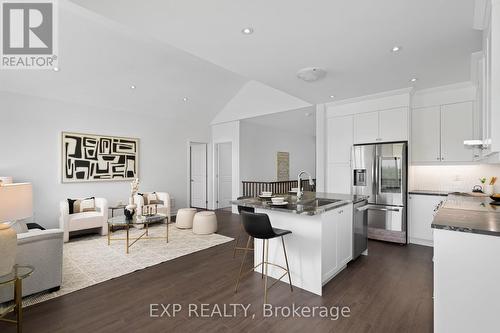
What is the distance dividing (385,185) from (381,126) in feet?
3.57

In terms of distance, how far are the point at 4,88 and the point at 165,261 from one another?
170 inches

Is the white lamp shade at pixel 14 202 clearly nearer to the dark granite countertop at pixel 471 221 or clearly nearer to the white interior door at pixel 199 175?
the dark granite countertop at pixel 471 221

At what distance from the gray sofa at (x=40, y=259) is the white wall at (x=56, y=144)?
285 centimetres

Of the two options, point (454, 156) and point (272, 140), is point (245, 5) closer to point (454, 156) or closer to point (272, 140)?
point (454, 156)

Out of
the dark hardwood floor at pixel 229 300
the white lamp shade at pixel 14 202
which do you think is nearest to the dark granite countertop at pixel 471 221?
the dark hardwood floor at pixel 229 300

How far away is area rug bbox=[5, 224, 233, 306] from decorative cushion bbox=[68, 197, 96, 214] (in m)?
0.57

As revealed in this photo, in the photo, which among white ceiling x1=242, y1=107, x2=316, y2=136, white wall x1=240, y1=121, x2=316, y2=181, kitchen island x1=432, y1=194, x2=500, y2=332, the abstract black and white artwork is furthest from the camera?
white wall x1=240, y1=121, x2=316, y2=181

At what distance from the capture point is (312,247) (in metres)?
2.69

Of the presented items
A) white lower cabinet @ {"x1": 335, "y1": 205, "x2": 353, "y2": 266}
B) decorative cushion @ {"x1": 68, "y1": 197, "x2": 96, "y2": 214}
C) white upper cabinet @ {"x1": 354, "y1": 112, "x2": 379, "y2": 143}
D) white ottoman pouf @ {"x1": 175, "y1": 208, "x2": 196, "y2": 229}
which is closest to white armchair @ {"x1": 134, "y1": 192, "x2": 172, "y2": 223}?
white ottoman pouf @ {"x1": 175, "y1": 208, "x2": 196, "y2": 229}

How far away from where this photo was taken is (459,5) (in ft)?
6.99

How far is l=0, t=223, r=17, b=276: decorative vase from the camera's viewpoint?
5.80ft

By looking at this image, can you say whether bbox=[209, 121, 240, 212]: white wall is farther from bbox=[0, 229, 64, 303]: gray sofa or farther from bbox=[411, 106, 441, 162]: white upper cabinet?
bbox=[0, 229, 64, 303]: gray sofa

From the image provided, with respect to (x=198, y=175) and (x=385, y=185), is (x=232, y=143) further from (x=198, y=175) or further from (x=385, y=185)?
(x=385, y=185)

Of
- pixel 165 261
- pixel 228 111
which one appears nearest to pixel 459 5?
pixel 165 261
